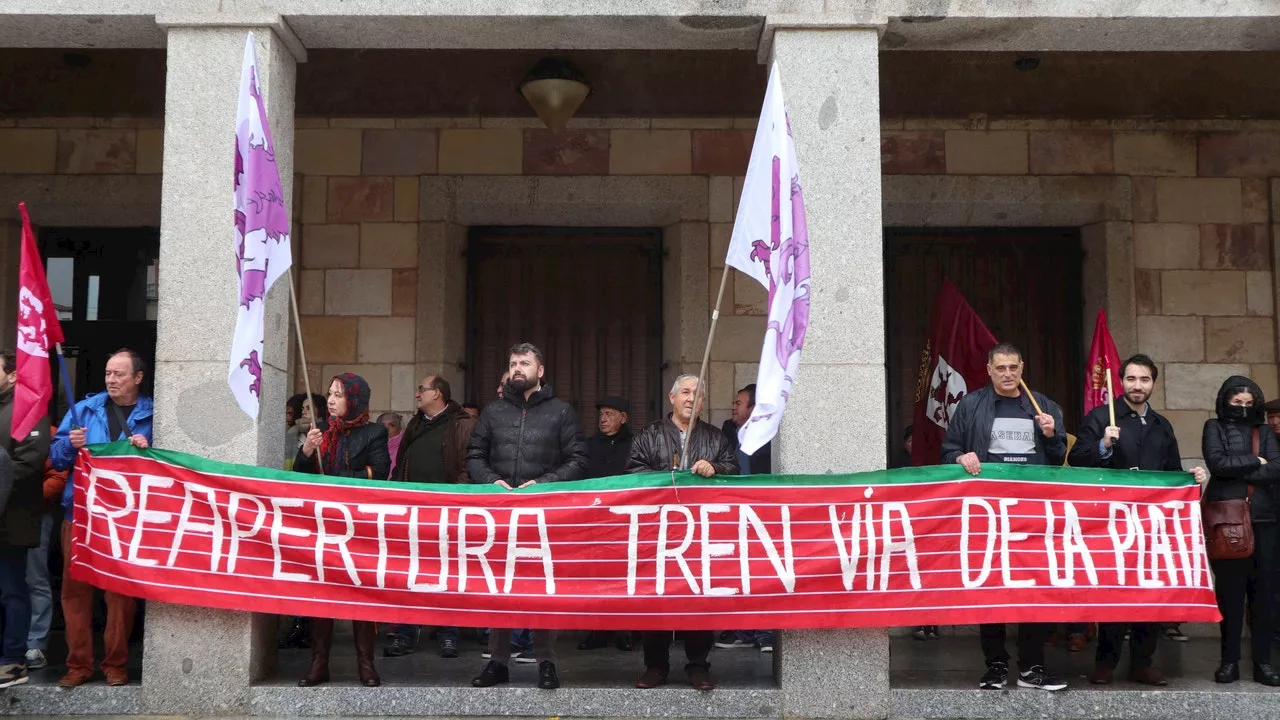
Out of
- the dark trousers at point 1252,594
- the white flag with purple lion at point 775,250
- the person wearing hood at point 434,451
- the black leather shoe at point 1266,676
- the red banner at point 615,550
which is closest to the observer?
the white flag with purple lion at point 775,250

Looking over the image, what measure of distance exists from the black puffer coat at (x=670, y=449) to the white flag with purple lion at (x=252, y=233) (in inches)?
81.6

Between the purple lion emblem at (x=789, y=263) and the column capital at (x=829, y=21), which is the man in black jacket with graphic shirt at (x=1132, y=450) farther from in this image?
the column capital at (x=829, y=21)

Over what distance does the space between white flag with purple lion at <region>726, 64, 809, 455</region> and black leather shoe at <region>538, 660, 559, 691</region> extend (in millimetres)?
1634

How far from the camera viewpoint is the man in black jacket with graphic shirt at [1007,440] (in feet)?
21.3

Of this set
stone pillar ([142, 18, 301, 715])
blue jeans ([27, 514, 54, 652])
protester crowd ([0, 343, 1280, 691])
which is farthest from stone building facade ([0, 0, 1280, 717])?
blue jeans ([27, 514, 54, 652])

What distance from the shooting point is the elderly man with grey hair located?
647cm

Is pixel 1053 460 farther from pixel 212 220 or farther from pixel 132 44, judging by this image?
pixel 132 44

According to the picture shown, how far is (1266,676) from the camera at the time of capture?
6.63 meters

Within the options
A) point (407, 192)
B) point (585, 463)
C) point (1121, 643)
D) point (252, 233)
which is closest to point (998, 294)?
point (1121, 643)

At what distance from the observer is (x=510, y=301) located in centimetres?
1019

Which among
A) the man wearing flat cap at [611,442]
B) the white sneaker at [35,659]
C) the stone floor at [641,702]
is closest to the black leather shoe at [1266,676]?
the stone floor at [641,702]

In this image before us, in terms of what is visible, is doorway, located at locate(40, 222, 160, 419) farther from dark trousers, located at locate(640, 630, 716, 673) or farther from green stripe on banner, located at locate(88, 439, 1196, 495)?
dark trousers, located at locate(640, 630, 716, 673)

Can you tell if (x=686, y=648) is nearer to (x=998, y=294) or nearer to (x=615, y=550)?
(x=615, y=550)

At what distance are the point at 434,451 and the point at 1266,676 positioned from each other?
5.01 metres
